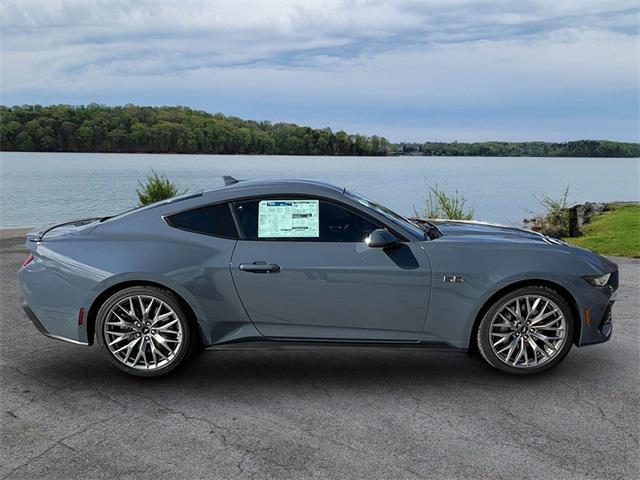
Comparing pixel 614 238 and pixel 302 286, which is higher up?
pixel 302 286

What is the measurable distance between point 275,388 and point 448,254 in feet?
5.39

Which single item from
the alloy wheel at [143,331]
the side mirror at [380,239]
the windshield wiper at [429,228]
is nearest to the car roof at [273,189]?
the side mirror at [380,239]

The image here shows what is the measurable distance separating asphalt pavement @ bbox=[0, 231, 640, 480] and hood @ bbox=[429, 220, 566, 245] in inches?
42.0

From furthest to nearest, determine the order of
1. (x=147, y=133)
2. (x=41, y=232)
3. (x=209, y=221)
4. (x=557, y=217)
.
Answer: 1. (x=147, y=133)
2. (x=557, y=217)
3. (x=41, y=232)
4. (x=209, y=221)

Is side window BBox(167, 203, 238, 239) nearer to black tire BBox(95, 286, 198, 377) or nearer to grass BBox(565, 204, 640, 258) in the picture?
black tire BBox(95, 286, 198, 377)

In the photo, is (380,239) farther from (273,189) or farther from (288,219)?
(273,189)

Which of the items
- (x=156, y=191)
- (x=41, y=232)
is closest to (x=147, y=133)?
(x=156, y=191)

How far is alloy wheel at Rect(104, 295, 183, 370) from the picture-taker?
4.89m

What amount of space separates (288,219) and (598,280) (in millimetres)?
2449

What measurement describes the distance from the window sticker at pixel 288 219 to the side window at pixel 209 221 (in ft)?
0.78

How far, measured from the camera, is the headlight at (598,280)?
499 centimetres

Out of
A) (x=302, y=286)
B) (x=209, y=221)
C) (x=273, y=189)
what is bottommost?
(x=302, y=286)

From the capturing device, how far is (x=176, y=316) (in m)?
4.87

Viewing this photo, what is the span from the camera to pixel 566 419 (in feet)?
13.9
